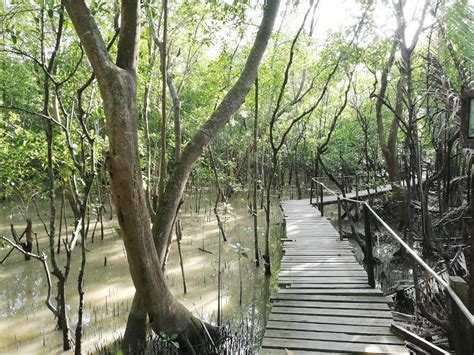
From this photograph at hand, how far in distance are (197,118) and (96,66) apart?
897 cm

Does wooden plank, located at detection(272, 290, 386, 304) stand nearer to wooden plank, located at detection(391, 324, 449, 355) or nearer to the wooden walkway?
the wooden walkway

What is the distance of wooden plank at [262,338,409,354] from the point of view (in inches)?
136

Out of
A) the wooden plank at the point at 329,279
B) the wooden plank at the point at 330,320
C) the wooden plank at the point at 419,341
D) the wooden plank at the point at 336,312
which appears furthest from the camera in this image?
the wooden plank at the point at 329,279

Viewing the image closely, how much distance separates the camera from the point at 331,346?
11.8 feet

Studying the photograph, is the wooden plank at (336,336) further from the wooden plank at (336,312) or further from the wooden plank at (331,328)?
the wooden plank at (336,312)

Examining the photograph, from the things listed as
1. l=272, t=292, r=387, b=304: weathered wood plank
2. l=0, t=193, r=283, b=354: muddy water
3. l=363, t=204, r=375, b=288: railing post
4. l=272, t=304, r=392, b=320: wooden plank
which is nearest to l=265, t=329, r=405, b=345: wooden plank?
l=272, t=304, r=392, b=320: wooden plank

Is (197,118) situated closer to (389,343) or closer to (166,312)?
(166,312)

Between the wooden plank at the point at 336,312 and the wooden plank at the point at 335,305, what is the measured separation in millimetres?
61

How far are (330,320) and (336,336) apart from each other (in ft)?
1.22

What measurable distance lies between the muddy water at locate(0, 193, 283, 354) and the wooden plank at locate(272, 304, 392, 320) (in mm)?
1207

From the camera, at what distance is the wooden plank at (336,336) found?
362 cm

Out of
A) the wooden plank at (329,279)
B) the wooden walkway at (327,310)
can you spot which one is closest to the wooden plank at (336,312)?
the wooden walkway at (327,310)

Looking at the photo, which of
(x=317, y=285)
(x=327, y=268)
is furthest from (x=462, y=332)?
(x=327, y=268)

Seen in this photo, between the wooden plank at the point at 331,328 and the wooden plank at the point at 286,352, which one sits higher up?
the wooden plank at the point at 331,328
